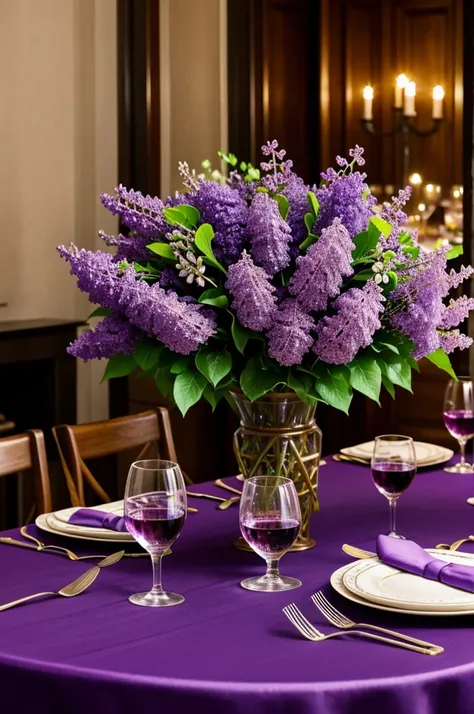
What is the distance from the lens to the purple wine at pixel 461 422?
2.20 m

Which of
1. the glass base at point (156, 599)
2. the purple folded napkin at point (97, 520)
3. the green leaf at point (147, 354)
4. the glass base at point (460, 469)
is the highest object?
the green leaf at point (147, 354)

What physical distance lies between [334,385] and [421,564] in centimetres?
30

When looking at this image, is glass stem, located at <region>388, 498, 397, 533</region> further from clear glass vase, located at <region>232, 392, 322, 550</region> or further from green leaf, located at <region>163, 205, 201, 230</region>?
green leaf, located at <region>163, 205, 201, 230</region>

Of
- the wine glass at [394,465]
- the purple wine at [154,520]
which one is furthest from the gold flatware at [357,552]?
the purple wine at [154,520]

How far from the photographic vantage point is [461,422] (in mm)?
2199

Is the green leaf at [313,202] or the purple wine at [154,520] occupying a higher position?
the green leaf at [313,202]

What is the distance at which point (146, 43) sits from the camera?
4641 millimetres

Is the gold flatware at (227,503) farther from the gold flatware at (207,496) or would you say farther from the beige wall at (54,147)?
the beige wall at (54,147)

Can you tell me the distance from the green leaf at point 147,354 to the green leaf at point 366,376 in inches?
11.7

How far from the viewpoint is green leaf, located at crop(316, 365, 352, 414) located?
5.12 feet

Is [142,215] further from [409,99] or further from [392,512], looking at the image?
[409,99]

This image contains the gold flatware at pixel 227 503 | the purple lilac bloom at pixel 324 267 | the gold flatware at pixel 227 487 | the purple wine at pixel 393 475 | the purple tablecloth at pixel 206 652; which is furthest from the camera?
Answer: the gold flatware at pixel 227 487

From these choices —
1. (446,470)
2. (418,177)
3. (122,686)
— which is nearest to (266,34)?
(418,177)

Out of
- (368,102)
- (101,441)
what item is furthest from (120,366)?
(368,102)
